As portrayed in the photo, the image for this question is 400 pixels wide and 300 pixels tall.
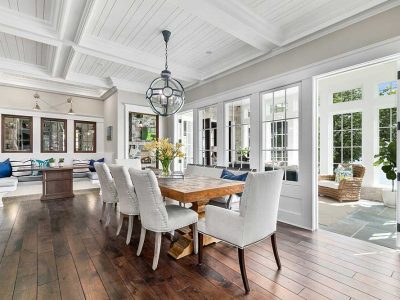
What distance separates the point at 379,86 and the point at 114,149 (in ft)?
22.4

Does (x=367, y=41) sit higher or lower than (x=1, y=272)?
higher

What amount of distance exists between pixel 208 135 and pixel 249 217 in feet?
11.5

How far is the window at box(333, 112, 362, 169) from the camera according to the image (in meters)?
5.75

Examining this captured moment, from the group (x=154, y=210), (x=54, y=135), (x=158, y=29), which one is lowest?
(x=154, y=210)

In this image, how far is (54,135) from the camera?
6.71 meters

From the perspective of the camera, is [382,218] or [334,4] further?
[382,218]

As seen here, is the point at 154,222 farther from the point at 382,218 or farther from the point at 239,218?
the point at 382,218

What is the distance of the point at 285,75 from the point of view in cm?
353

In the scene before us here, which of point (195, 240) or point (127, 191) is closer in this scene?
point (195, 240)

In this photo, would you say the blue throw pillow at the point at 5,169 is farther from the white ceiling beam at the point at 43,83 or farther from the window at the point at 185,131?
the window at the point at 185,131

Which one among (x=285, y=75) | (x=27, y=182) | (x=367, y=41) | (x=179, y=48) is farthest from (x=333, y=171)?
(x=27, y=182)

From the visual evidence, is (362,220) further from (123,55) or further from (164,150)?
(123,55)

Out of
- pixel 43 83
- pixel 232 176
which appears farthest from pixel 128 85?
pixel 232 176

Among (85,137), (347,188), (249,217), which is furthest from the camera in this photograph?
(85,137)
